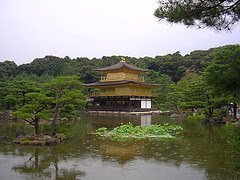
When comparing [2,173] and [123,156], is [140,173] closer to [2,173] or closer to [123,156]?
[123,156]

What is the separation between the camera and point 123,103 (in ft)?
124

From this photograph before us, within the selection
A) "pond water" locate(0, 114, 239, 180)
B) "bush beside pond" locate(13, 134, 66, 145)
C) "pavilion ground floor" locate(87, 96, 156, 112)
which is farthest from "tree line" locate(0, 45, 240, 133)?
"pavilion ground floor" locate(87, 96, 156, 112)

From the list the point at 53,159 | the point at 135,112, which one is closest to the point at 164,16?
the point at 53,159

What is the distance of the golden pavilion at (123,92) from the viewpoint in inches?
1334

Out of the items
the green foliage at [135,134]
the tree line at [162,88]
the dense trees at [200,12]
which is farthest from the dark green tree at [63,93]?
the dense trees at [200,12]

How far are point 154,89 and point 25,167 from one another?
34025mm

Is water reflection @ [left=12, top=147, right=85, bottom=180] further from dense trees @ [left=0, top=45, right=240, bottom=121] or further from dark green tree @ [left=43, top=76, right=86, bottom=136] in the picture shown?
dense trees @ [left=0, top=45, right=240, bottom=121]

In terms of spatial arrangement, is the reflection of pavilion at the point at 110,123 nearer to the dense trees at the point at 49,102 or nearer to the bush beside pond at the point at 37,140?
the dense trees at the point at 49,102

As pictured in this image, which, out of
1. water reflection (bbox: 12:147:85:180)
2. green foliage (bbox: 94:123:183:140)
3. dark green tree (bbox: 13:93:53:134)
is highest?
dark green tree (bbox: 13:93:53:134)

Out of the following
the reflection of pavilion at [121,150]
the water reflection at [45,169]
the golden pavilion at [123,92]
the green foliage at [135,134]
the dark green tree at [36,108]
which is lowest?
the water reflection at [45,169]

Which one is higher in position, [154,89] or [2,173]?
[154,89]

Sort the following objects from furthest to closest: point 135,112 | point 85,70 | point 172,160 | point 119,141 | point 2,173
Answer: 1. point 85,70
2. point 135,112
3. point 119,141
4. point 172,160
5. point 2,173

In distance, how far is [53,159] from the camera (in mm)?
7383

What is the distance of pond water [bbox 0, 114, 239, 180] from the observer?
19.7 feet
